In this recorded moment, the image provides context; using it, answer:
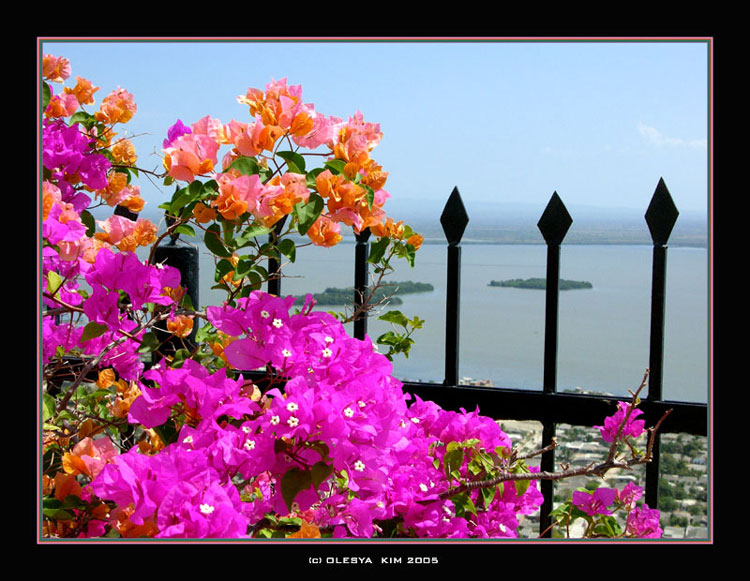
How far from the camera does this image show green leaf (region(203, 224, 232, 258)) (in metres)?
1.26

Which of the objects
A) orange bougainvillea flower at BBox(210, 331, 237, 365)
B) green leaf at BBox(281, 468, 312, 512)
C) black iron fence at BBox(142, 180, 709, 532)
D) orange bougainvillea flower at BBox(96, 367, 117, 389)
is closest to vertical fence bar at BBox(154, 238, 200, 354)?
black iron fence at BBox(142, 180, 709, 532)

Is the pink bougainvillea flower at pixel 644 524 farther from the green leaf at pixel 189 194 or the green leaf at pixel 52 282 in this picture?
the green leaf at pixel 52 282

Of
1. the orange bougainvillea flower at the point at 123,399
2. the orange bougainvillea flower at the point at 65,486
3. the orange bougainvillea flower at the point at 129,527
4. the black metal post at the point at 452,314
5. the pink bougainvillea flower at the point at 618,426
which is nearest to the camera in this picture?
the orange bougainvillea flower at the point at 129,527

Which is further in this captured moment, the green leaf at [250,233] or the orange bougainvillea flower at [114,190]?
the orange bougainvillea flower at [114,190]

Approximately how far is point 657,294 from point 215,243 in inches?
58.5

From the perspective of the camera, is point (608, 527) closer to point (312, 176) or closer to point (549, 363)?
point (549, 363)

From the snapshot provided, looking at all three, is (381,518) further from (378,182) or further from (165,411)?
(378,182)

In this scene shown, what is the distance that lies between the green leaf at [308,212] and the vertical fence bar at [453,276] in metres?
1.08

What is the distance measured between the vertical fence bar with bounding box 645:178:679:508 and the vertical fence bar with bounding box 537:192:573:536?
0.85 feet

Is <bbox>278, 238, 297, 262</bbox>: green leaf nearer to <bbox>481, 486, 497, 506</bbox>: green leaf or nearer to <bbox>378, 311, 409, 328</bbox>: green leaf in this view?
<bbox>378, 311, 409, 328</bbox>: green leaf

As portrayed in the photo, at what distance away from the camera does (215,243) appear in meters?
1.26

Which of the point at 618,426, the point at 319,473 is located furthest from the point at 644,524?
the point at 319,473

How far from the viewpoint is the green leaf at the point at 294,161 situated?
126 cm

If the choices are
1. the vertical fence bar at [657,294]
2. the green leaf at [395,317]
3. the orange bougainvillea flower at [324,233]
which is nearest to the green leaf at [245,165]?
the orange bougainvillea flower at [324,233]
